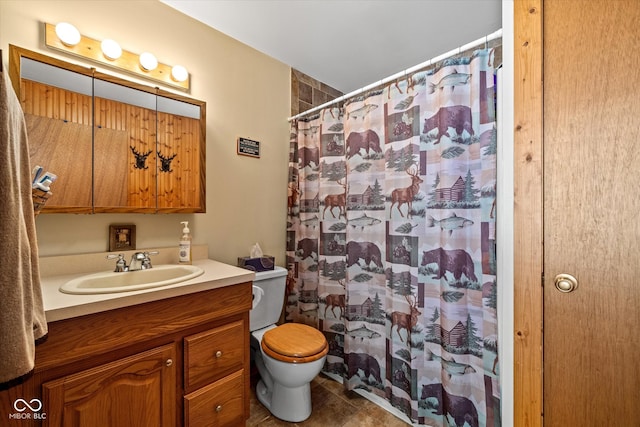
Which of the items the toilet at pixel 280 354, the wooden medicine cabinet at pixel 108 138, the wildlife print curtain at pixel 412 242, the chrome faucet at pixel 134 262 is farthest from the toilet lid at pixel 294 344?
the wooden medicine cabinet at pixel 108 138

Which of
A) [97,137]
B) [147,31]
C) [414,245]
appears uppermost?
[147,31]

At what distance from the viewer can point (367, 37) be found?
6.20 feet

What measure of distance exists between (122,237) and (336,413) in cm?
158

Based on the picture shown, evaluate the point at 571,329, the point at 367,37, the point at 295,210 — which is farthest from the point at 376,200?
the point at 367,37

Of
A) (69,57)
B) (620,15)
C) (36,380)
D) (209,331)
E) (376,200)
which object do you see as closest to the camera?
(620,15)

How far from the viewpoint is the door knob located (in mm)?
793

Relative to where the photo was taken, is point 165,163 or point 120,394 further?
point 165,163

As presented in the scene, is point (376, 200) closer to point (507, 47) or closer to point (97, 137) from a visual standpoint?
point (507, 47)

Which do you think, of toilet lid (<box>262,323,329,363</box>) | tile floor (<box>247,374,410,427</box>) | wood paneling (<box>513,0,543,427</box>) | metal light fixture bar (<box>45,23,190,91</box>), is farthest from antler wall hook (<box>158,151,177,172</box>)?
wood paneling (<box>513,0,543,427</box>)

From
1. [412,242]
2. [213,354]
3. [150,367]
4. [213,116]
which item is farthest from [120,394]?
[213,116]

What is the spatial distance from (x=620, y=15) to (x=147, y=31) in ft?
A: 6.80

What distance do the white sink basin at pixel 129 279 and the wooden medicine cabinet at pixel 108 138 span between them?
330mm

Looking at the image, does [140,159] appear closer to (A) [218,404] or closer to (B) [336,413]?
(A) [218,404]

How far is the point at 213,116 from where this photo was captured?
1817 millimetres
